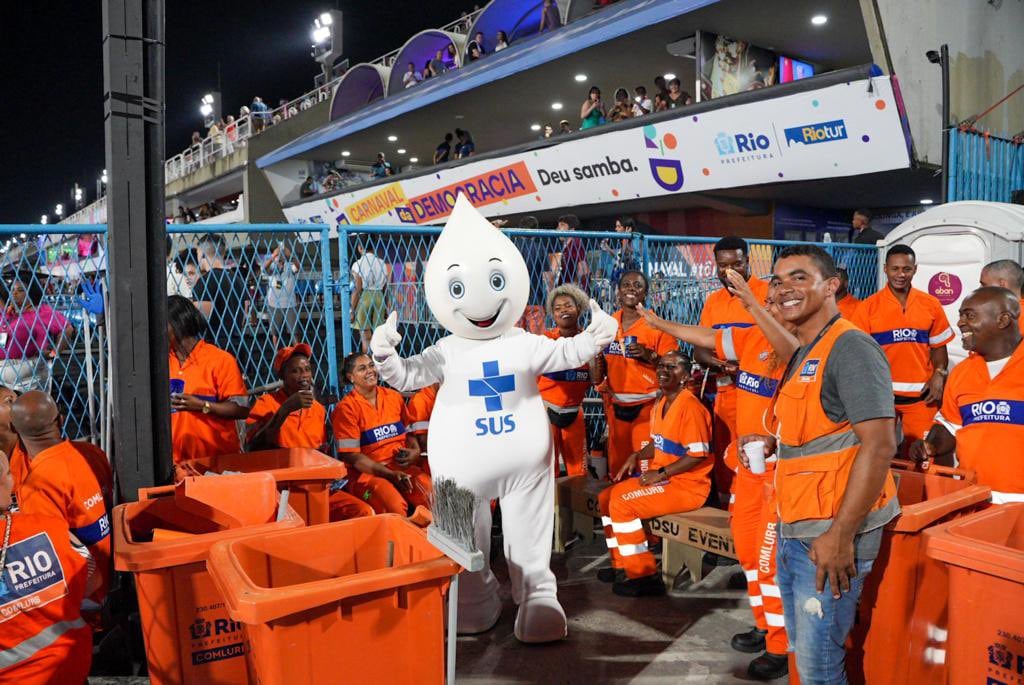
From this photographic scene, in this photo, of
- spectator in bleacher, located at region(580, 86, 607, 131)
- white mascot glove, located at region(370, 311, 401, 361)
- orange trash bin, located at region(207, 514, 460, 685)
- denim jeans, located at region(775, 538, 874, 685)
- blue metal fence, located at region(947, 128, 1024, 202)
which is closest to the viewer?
orange trash bin, located at region(207, 514, 460, 685)

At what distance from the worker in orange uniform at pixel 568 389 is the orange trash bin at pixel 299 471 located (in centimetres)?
184

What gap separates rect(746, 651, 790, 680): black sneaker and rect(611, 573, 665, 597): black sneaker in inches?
36.6

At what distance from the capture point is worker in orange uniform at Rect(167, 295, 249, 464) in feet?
12.7

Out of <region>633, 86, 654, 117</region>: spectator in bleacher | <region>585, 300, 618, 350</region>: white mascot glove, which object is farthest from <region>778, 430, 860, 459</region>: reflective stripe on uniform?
<region>633, 86, 654, 117</region>: spectator in bleacher

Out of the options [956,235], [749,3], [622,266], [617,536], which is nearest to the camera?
[617,536]

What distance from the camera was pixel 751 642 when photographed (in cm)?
337

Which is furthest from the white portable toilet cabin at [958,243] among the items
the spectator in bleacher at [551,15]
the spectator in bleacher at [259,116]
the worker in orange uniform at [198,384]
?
the spectator in bleacher at [259,116]

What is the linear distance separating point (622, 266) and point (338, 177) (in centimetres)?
1429

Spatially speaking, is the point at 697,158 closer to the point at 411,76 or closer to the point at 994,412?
the point at 994,412

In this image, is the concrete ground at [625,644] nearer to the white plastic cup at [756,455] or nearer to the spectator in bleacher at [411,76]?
the white plastic cup at [756,455]

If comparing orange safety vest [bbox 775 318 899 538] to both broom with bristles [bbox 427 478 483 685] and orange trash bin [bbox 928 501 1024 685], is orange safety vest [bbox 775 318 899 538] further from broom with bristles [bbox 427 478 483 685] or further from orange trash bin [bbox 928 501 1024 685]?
broom with bristles [bbox 427 478 483 685]

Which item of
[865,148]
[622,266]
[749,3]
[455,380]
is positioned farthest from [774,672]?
[749,3]

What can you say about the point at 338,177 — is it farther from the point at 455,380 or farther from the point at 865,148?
the point at 455,380

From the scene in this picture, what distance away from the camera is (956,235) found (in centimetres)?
729
